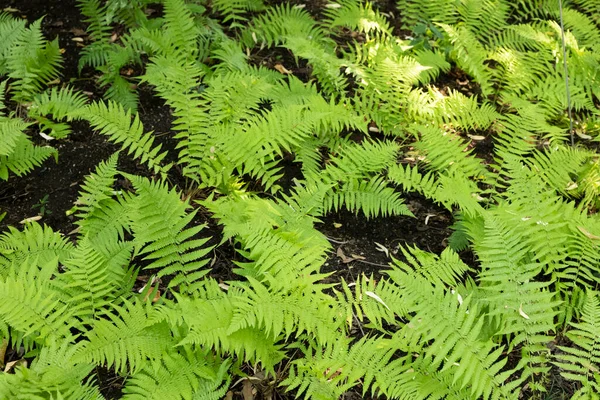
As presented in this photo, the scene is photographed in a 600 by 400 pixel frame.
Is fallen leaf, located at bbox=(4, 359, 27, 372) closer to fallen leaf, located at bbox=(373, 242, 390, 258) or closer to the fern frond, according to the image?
the fern frond

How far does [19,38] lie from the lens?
456cm

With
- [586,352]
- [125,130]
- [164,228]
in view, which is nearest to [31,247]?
[164,228]

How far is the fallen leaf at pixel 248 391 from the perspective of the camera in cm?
297

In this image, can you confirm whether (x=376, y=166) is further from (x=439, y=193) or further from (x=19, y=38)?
(x=19, y=38)

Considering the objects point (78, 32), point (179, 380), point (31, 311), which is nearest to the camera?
point (179, 380)

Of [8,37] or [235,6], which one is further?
[235,6]

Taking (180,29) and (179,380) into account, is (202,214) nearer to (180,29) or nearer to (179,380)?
(179,380)

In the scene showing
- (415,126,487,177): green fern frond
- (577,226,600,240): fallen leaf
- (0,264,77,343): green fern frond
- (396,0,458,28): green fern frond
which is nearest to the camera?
(0,264,77,343): green fern frond

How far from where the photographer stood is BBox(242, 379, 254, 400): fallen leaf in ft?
9.73

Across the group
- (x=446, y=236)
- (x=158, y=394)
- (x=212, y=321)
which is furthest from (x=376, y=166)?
(x=158, y=394)

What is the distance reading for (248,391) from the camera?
298 centimetres

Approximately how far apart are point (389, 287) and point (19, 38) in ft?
11.8

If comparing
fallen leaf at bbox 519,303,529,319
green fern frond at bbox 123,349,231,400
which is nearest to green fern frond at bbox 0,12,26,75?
green fern frond at bbox 123,349,231,400

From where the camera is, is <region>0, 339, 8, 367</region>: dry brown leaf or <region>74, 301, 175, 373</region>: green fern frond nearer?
<region>74, 301, 175, 373</region>: green fern frond
